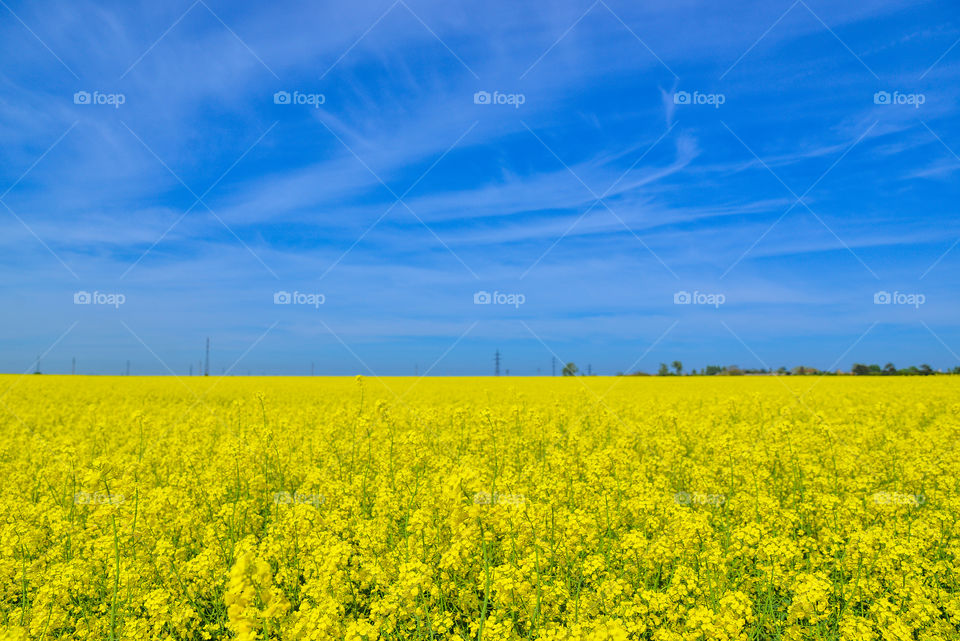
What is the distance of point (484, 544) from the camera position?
4.11 meters

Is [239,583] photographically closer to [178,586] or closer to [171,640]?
[171,640]

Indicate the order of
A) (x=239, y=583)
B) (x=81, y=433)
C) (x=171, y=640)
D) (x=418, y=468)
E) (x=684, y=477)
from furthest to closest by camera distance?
(x=81, y=433) → (x=684, y=477) → (x=418, y=468) → (x=171, y=640) → (x=239, y=583)

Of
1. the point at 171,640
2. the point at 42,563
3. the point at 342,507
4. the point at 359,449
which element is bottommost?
the point at 171,640

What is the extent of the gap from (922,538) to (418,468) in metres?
5.51

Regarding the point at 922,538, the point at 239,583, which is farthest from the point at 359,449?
the point at 922,538

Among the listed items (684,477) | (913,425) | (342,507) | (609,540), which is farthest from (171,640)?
(913,425)

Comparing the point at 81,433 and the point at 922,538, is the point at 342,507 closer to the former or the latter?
the point at 922,538

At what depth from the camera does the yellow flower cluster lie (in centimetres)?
376

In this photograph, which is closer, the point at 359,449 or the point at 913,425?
the point at 359,449

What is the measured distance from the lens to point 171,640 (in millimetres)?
3996

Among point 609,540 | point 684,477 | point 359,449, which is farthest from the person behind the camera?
point 359,449

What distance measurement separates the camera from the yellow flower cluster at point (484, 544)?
148 inches

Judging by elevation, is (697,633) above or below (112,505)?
below

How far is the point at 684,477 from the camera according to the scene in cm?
762
